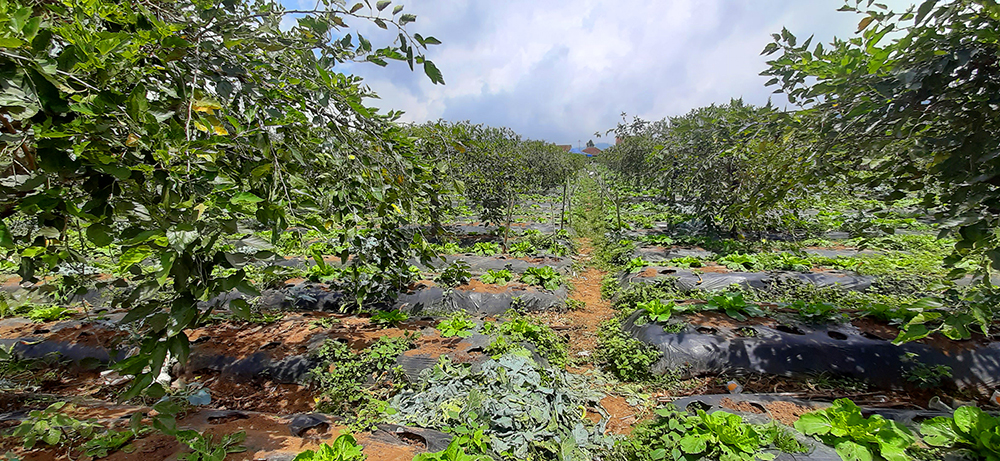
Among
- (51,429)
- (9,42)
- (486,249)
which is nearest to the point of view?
(9,42)

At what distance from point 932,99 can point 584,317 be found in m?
4.36

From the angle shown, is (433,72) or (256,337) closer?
(433,72)

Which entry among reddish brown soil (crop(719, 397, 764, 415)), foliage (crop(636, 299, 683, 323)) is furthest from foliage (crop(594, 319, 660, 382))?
reddish brown soil (crop(719, 397, 764, 415))

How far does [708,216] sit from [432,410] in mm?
8326

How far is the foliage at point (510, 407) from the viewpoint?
2758 millimetres

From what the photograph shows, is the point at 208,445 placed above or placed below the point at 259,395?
above

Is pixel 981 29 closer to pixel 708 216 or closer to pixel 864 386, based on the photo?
pixel 864 386

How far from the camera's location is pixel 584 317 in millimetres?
5852

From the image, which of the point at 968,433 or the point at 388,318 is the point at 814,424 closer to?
the point at 968,433

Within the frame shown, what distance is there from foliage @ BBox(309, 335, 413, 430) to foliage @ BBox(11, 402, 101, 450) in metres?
1.50

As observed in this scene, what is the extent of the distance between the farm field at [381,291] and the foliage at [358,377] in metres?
0.03

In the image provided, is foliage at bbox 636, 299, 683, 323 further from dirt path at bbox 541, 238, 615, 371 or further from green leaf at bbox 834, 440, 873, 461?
green leaf at bbox 834, 440, 873, 461

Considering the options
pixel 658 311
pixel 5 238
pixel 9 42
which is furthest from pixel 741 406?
pixel 9 42

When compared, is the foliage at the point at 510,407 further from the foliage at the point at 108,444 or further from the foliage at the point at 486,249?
the foliage at the point at 486,249
